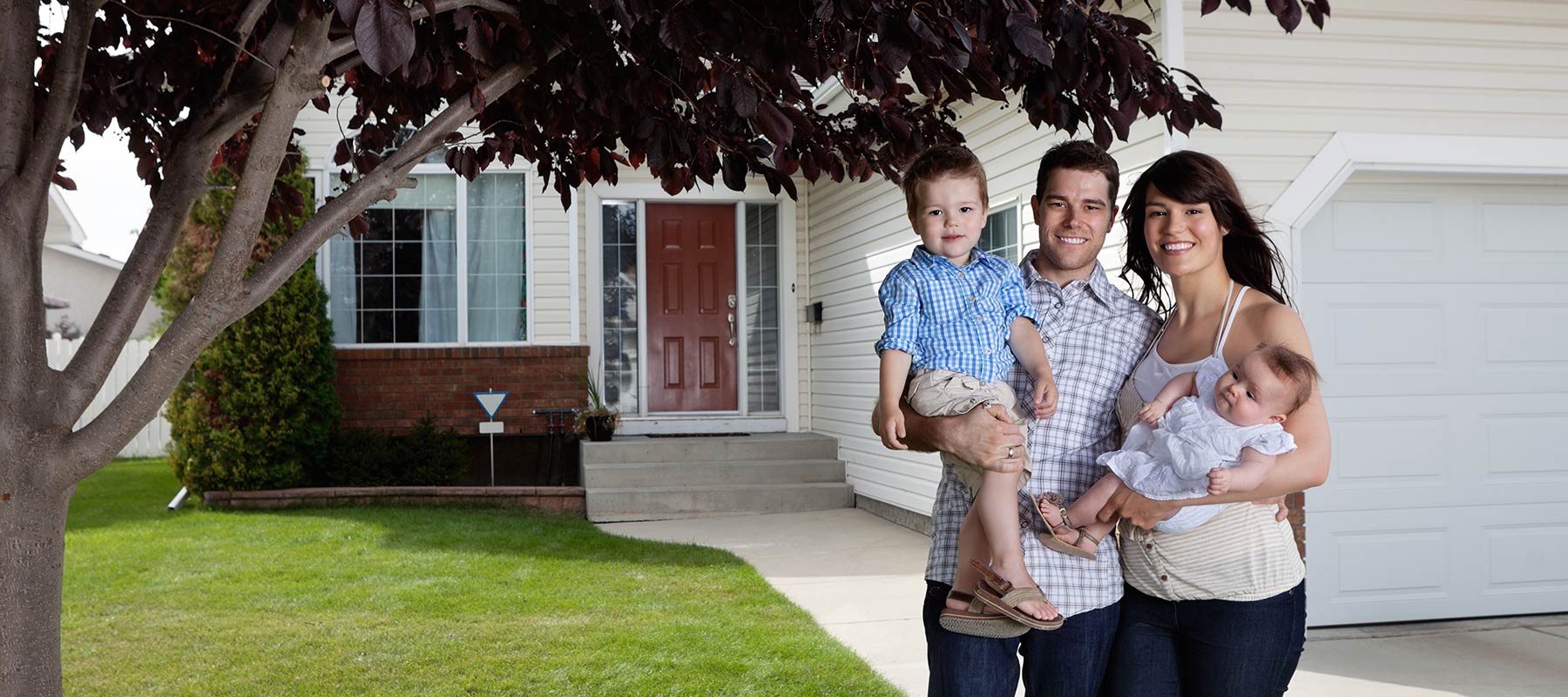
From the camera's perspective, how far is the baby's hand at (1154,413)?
207 centimetres


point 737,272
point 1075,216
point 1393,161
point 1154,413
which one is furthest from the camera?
point 737,272

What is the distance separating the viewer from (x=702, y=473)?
9.70m

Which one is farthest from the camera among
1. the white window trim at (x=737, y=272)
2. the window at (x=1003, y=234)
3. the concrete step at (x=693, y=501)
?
the white window trim at (x=737, y=272)

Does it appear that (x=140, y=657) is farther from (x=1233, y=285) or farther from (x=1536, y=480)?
(x=1536, y=480)

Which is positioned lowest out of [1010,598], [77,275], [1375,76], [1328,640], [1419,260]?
[1328,640]

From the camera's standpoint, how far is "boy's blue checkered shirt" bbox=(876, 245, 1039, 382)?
7.59 feet

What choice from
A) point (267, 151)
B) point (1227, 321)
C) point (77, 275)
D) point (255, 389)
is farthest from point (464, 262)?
point (77, 275)

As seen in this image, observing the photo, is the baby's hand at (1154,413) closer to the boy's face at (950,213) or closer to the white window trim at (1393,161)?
the boy's face at (950,213)

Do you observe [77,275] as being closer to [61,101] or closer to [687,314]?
[687,314]

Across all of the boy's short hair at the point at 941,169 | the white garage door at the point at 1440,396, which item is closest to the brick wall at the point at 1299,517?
the white garage door at the point at 1440,396

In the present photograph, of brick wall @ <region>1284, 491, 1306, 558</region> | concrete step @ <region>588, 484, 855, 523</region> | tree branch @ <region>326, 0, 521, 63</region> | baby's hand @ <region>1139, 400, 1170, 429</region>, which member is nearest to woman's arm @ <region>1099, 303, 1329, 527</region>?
baby's hand @ <region>1139, 400, 1170, 429</region>

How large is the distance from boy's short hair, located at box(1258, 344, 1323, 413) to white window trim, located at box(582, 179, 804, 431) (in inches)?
340

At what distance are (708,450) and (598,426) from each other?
3.35 ft

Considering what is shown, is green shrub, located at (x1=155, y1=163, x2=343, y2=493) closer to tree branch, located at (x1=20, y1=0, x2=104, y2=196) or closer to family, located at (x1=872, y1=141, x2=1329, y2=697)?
tree branch, located at (x1=20, y1=0, x2=104, y2=196)
